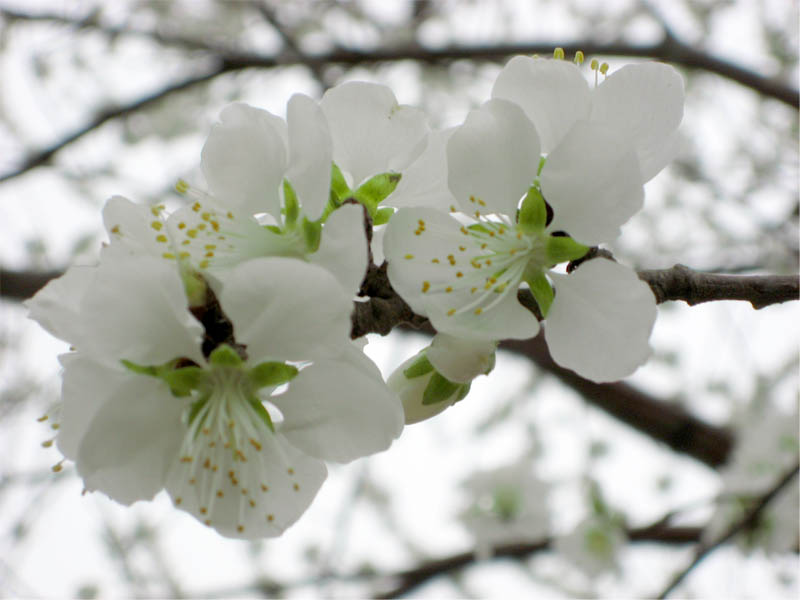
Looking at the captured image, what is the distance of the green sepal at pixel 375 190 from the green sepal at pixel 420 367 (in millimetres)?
158

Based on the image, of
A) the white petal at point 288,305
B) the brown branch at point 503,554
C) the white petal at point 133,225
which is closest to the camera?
the white petal at point 288,305

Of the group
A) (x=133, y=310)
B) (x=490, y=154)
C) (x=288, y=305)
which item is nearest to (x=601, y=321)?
(x=490, y=154)

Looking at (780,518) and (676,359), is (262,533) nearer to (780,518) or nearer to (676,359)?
(780,518)

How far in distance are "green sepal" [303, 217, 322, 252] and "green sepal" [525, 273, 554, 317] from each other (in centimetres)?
22

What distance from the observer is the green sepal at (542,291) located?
0.75 m

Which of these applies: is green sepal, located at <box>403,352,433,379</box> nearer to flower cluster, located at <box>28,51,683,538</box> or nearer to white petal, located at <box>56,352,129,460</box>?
flower cluster, located at <box>28,51,683,538</box>

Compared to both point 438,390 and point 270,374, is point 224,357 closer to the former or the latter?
point 270,374

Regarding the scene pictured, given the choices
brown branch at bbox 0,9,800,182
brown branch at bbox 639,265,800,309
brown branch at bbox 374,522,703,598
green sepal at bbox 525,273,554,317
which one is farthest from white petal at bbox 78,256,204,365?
brown branch at bbox 0,9,800,182

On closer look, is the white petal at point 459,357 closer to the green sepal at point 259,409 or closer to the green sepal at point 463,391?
the green sepal at point 463,391

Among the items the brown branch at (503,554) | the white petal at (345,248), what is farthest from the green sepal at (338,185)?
the brown branch at (503,554)

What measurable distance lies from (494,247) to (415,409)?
177 millimetres

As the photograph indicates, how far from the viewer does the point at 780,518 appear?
6.47 feet

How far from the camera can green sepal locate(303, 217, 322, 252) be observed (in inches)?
27.3

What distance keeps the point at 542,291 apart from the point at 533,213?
8 centimetres
